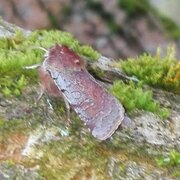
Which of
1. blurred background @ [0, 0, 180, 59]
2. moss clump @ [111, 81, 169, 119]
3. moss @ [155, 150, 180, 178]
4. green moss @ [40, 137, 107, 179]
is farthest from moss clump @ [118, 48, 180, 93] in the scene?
blurred background @ [0, 0, 180, 59]

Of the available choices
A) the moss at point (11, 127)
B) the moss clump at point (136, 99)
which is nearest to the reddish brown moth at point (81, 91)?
the moss clump at point (136, 99)

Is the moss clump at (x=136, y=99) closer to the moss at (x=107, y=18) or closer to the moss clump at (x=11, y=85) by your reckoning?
the moss clump at (x=11, y=85)

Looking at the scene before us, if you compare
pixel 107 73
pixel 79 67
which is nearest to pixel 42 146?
pixel 79 67

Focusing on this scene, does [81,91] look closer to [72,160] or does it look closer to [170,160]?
[72,160]

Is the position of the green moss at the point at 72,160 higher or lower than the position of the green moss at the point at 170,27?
higher

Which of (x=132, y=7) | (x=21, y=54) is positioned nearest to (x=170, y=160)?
(x=21, y=54)

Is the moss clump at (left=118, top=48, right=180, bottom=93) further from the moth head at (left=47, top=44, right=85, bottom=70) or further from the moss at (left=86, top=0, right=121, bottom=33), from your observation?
the moss at (left=86, top=0, right=121, bottom=33)

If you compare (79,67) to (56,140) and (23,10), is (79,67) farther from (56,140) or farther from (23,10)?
(23,10)

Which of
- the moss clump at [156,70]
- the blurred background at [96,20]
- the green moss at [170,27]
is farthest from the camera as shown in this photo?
the green moss at [170,27]
